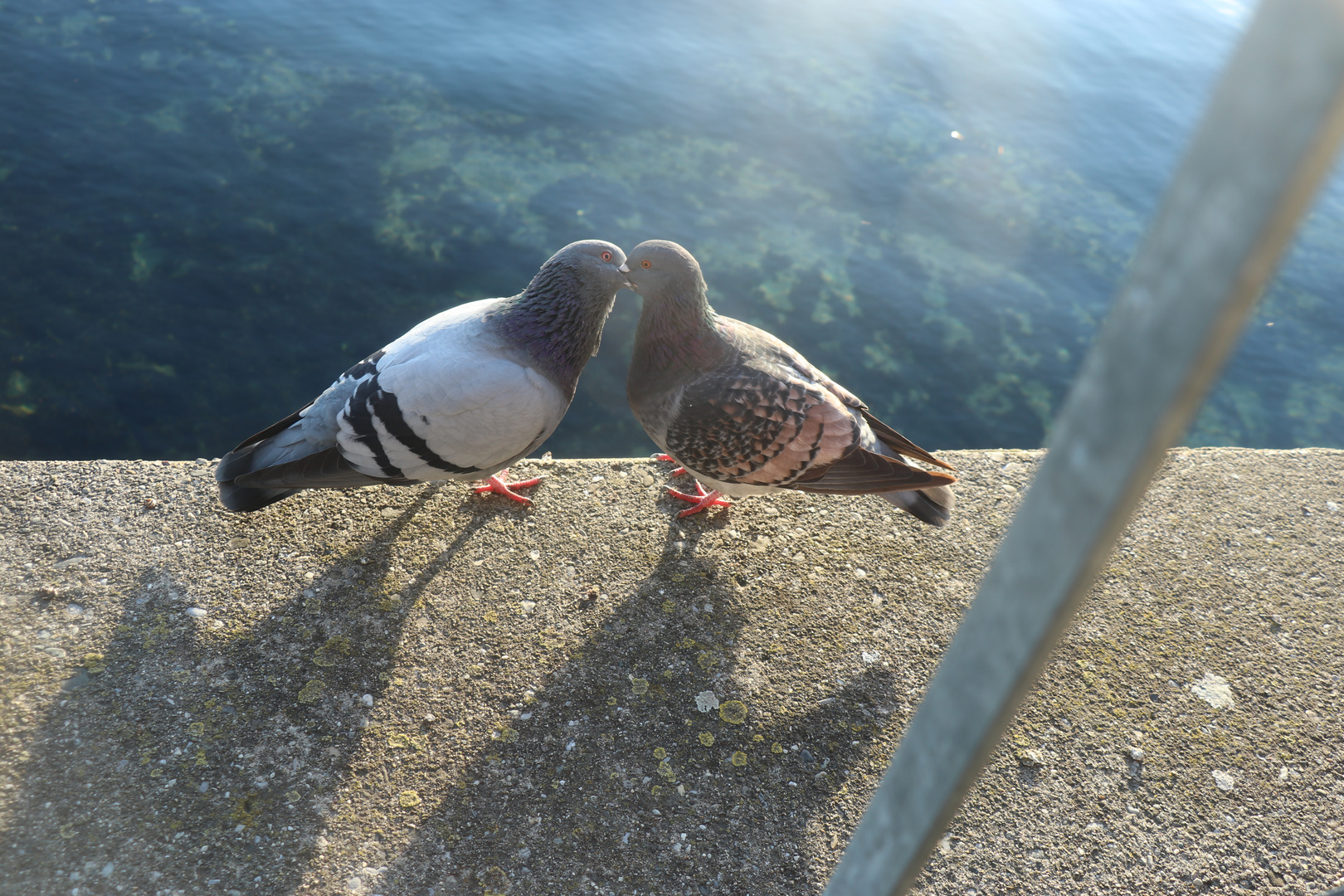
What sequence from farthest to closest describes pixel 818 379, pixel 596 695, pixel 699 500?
pixel 699 500 → pixel 818 379 → pixel 596 695

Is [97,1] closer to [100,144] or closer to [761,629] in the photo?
[100,144]

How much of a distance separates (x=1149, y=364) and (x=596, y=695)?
2376 millimetres

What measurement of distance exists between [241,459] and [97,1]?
7735 millimetres

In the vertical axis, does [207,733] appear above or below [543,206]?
below

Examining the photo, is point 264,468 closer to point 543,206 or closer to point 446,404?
point 446,404

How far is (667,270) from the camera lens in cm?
317

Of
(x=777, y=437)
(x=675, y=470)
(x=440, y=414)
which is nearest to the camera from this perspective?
(x=440, y=414)

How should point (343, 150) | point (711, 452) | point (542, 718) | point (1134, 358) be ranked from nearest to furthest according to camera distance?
point (1134, 358) → point (542, 718) → point (711, 452) → point (343, 150)

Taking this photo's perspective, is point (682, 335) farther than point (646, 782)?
Yes

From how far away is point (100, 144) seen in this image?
620 centimetres

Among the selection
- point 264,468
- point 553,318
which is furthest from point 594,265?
point 264,468

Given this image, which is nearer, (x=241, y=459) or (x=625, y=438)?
(x=241, y=459)

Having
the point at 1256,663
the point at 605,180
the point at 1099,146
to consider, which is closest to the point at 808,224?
the point at 605,180

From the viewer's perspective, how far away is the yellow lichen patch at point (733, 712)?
106 inches
